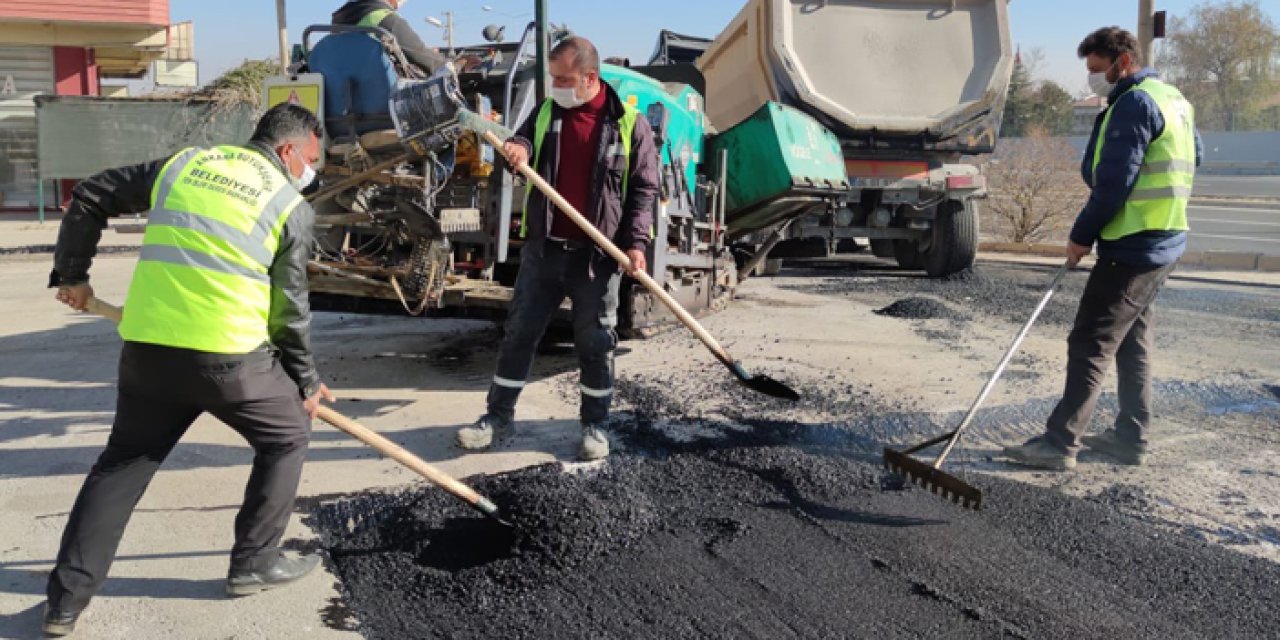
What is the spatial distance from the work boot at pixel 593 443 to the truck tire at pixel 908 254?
22.8 feet

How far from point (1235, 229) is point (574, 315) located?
54.4 ft

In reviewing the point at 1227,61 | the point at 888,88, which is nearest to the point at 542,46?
the point at 888,88

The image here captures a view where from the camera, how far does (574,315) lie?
4.35m

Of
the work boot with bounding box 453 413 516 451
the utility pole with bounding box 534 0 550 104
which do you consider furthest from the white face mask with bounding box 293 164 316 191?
the utility pole with bounding box 534 0 550 104

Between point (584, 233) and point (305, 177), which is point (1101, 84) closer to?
point (584, 233)

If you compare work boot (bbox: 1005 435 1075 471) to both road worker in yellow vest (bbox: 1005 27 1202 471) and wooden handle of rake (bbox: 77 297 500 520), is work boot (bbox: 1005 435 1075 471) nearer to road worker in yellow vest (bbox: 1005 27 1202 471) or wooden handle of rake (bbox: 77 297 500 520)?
road worker in yellow vest (bbox: 1005 27 1202 471)

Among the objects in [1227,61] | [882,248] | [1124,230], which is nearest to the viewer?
[1124,230]

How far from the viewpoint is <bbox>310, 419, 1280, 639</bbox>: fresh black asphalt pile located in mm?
2801

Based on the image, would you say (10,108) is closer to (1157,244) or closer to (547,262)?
(547,262)

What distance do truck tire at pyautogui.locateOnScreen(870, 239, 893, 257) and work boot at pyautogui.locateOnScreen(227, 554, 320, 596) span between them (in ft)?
30.6

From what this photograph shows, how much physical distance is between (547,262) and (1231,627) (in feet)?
9.28

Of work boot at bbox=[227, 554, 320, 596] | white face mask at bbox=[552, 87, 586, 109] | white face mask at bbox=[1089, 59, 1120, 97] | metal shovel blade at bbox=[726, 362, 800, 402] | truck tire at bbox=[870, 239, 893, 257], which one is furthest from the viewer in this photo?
truck tire at bbox=[870, 239, 893, 257]

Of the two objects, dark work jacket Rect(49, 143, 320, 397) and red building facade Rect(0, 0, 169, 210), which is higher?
red building facade Rect(0, 0, 169, 210)

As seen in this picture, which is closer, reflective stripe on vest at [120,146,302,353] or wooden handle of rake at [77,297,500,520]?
reflective stripe on vest at [120,146,302,353]
